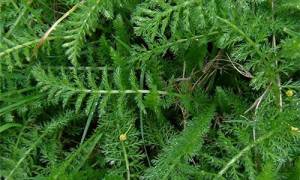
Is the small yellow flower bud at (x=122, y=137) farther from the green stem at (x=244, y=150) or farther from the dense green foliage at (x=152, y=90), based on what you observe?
the green stem at (x=244, y=150)

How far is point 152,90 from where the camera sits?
181 cm

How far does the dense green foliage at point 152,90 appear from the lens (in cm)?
175

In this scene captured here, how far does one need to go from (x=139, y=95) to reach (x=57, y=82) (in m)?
0.31

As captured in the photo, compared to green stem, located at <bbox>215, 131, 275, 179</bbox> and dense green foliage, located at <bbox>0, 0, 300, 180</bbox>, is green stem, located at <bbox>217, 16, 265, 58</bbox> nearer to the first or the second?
dense green foliage, located at <bbox>0, 0, 300, 180</bbox>

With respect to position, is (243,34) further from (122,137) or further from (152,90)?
(122,137)

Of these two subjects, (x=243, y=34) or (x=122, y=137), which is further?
(x=122, y=137)

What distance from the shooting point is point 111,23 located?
2.16m

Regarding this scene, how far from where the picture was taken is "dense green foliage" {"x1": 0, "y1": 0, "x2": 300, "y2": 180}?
175 centimetres

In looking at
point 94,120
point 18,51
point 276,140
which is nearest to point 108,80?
point 94,120

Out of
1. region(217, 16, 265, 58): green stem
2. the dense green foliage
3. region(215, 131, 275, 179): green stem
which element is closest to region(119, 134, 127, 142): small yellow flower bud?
the dense green foliage

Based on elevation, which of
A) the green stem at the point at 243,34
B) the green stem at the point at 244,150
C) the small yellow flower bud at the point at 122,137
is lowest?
the green stem at the point at 244,150

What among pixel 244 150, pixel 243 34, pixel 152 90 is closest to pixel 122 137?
pixel 152 90

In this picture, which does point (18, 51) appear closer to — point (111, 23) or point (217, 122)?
point (111, 23)

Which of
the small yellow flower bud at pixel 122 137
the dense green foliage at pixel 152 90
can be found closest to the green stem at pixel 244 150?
the dense green foliage at pixel 152 90
